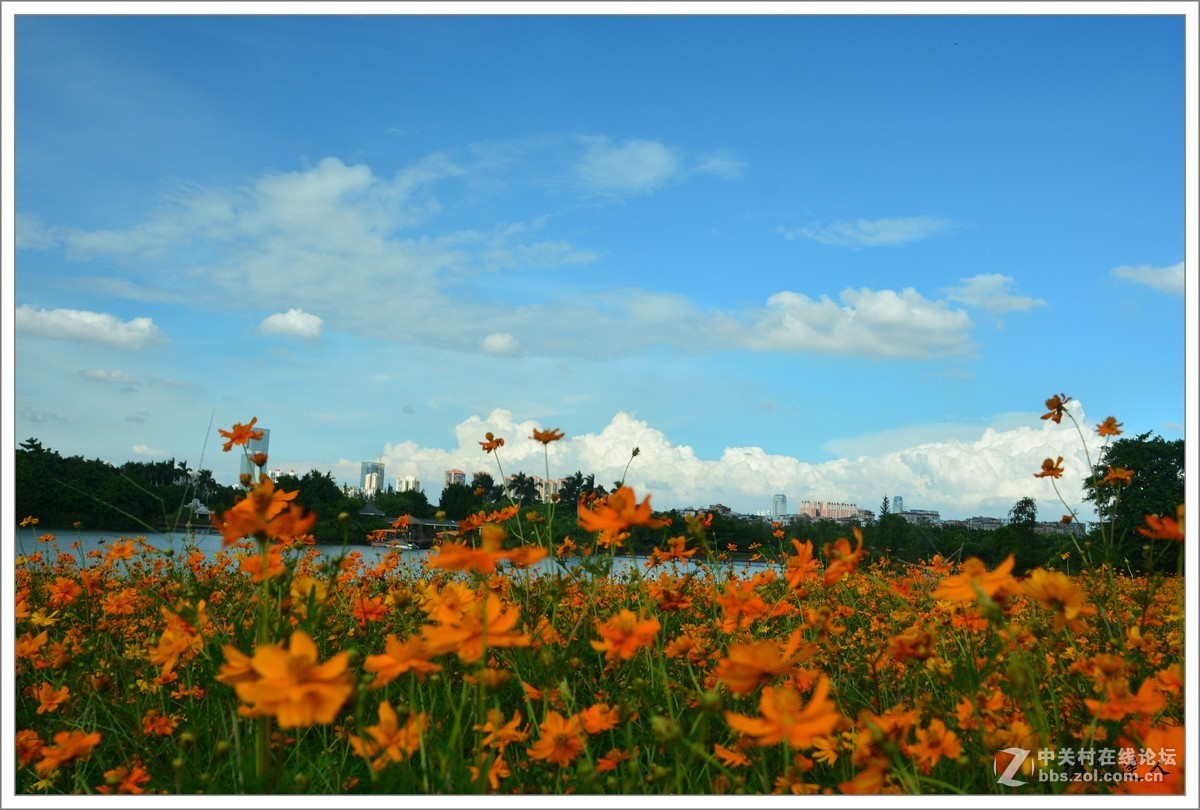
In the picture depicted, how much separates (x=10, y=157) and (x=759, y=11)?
4.24ft

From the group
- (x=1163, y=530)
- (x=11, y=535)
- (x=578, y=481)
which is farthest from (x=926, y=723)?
(x=578, y=481)

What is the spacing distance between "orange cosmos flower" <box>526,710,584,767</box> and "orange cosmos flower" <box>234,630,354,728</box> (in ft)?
1.58

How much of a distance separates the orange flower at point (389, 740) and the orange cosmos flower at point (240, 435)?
2.97 feet

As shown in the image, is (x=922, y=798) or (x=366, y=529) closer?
(x=922, y=798)

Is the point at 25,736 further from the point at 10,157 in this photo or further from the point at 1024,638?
the point at 1024,638

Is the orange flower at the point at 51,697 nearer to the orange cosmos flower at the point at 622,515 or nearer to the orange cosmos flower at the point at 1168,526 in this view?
the orange cosmos flower at the point at 622,515

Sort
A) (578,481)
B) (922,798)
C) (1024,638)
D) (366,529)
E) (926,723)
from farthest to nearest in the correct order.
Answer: (578,481), (366,529), (926,723), (1024,638), (922,798)

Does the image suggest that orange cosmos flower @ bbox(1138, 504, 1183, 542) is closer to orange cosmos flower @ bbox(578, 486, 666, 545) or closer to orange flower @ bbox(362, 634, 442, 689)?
orange cosmos flower @ bbox(578, 486, 666, 545)

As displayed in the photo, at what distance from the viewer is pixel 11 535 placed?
4.33 ft

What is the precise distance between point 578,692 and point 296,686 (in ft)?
3.99

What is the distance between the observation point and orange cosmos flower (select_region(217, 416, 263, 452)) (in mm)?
1823

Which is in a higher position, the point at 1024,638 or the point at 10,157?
the point at 10,157

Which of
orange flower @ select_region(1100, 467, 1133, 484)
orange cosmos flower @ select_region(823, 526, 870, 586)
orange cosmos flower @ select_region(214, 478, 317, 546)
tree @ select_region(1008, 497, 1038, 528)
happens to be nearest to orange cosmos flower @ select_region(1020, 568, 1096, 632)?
orange cosmos flower @ select_region(823, 526, 870, 586)

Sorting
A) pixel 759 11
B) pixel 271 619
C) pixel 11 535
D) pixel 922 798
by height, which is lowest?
pixel 922 798
